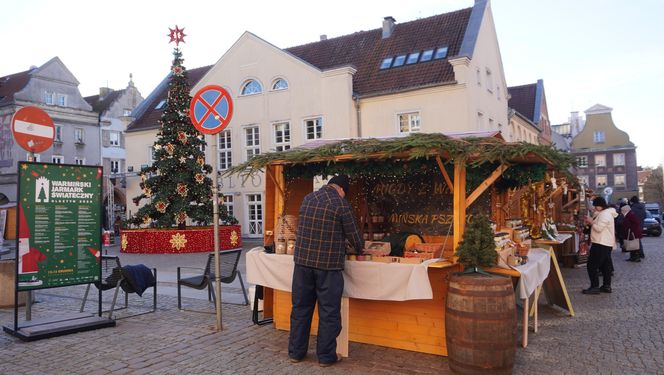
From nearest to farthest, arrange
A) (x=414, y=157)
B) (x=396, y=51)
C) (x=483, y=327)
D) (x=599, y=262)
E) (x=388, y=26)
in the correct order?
(x=483, y=327)
(x=414, y=157)
(x=599, y=262)
(x=396, y=51)
(x=388, y=26)

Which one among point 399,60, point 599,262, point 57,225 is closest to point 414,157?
point 57,225

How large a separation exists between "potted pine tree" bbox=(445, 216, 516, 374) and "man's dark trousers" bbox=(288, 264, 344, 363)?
110 centimetres

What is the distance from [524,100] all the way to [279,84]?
2180 cm

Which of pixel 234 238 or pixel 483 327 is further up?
pixel 234 238

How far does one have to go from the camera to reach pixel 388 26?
27.9 m

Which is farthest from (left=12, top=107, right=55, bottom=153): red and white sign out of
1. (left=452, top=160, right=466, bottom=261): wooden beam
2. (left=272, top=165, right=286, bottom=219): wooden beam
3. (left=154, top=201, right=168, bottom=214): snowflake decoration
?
(left=154, top=201, right=168, bottom=214): snowflake decoration

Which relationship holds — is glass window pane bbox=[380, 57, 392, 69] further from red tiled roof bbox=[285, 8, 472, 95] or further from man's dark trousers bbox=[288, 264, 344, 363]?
man's dark trousers bbox=[288, 264, 344, 363]

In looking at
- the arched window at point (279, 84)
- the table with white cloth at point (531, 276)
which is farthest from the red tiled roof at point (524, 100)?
the table with white cloth at point (531, 276)

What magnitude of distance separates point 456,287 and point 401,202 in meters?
2.84

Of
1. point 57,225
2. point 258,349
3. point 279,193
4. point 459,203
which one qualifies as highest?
point 279,193

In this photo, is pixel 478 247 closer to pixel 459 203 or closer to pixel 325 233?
pixel 459 203

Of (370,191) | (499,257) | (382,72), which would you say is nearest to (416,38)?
(382,72)

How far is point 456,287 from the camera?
490 cm

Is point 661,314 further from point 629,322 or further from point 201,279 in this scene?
point 201,279
